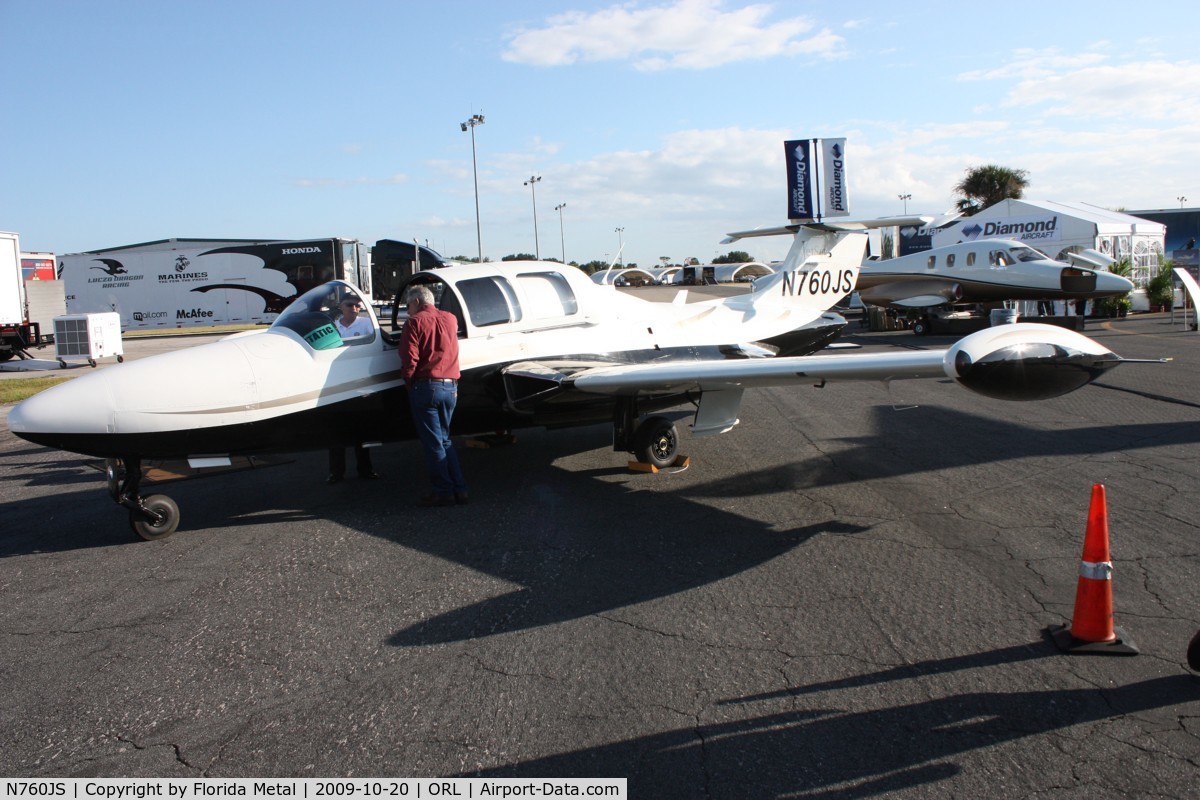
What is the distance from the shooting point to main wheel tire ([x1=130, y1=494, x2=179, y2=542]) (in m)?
6.26

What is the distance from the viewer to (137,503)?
20.5 ft

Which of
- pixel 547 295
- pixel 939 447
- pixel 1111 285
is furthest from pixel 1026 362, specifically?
pixel 1111 285

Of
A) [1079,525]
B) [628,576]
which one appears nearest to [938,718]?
[628,576]

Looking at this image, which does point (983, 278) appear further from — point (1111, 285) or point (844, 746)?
point (844, 746)

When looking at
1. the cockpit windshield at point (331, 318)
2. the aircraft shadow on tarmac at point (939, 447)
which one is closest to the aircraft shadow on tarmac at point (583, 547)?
the aircraft shadow on tarmac at point (939, 447)

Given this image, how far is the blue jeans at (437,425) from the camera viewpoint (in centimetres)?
670

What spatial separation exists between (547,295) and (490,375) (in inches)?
46.3

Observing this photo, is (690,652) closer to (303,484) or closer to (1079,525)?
(1079,525)

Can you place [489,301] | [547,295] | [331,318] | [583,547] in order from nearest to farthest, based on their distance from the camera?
1. [583,547]
2. [331,318]
3. [489,301]
4. [547,295]

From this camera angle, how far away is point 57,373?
62.9 ft

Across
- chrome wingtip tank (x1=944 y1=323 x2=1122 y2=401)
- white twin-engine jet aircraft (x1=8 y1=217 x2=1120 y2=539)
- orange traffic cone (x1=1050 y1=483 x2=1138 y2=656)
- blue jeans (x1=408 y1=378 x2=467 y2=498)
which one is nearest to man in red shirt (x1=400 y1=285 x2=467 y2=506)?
blue jeans (x1=408 y1=378 x2=467 y2=498)

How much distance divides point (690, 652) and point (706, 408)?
3759 mm

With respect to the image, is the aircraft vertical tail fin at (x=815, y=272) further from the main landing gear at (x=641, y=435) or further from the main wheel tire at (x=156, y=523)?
the main wheel tire at (x=156, y=523)

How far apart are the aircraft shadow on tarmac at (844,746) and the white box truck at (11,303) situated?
2515 centimetres
